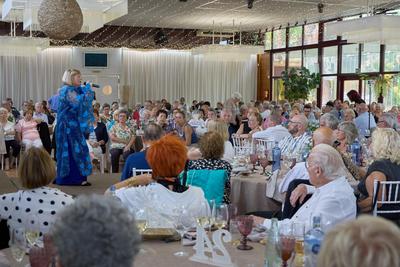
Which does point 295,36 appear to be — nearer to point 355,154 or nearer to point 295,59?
point 295,59

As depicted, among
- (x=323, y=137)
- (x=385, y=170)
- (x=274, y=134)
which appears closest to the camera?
(x=385, y=170)

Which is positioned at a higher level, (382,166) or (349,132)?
(349,132)

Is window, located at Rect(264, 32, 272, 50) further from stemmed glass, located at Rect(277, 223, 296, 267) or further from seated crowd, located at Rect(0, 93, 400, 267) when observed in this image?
stemmed glass, located at Rect(277, 223, 296, 267)

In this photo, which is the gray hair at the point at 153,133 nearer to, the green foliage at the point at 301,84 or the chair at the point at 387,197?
the chair at the point at 387,197

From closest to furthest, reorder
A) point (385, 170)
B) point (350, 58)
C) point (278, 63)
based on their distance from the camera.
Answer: point (385, 170)
point (350, 58)
point (278, 63)

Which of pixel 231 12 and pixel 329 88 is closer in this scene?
pixel 231 12

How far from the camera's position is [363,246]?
1.35 m

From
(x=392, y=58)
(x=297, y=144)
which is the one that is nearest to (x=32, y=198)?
(x=297, y=144)

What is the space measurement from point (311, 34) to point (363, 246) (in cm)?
1643

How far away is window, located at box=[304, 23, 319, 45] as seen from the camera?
16.9 m

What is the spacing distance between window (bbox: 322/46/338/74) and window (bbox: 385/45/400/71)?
6.81 ft

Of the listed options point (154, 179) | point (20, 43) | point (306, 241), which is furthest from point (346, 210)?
point (20, 43)

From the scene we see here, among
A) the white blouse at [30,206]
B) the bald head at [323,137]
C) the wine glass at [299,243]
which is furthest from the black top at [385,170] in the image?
the white blouse at [30,206]

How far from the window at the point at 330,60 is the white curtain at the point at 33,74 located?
8.43 m
